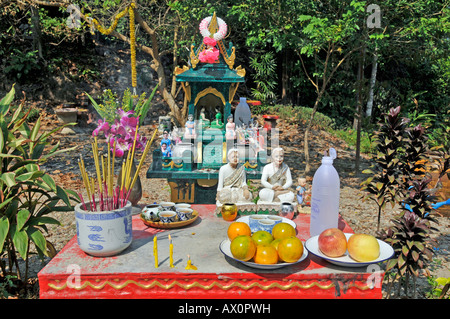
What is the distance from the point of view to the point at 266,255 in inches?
106

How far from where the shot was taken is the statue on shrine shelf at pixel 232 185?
392 cm

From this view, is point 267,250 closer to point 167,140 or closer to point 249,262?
point 249,262

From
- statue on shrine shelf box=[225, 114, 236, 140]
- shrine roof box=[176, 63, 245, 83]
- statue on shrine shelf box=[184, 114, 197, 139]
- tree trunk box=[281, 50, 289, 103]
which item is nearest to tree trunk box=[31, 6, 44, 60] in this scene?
tree trunk box=[281, 50, 289, 103]

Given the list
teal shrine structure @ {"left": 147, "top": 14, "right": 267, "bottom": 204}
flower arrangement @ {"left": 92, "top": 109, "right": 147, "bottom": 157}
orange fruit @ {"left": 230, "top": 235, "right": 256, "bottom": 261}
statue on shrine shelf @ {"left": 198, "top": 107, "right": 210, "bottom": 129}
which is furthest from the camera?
statue on shrine shelf @ {"left": 198, "top": 107, "right": 210, "bottom": 129}

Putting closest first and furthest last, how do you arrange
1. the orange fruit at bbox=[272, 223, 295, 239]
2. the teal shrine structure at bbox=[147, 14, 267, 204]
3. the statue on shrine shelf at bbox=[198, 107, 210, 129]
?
the orange fruit at bbox=[272, 223, 295, 239] < the teal shrine structure at bbox=[147, 14, 267, 204] < the statue on shrine shelf at bbox=[198, 107, 210, 129]

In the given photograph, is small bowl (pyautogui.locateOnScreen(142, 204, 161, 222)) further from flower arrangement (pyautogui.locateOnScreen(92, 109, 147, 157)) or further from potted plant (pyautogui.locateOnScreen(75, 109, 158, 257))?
flower arrangement (pyautogui.locateOnScreen(92, 109, 147, 157))

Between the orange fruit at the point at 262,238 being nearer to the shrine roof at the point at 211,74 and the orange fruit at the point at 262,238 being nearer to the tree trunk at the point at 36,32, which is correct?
the shrine roof at the point at 211,74

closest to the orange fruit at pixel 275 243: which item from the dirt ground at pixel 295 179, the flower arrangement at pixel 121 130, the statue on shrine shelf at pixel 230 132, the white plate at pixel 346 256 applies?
the white plate at pixel 346 256

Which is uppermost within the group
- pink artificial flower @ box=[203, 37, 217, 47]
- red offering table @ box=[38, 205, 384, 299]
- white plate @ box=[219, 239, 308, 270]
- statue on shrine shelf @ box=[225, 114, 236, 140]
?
pink artificial flower @ box=[203, 37, 217, 47]

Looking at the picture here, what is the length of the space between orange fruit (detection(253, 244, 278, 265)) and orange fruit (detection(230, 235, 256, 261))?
0.04m

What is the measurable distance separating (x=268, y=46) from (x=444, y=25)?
34.2ft

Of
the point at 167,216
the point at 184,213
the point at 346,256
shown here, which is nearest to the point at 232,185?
the point at 184,213

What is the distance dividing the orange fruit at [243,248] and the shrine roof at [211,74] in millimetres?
3470

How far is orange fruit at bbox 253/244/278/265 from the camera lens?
8.81 feet
